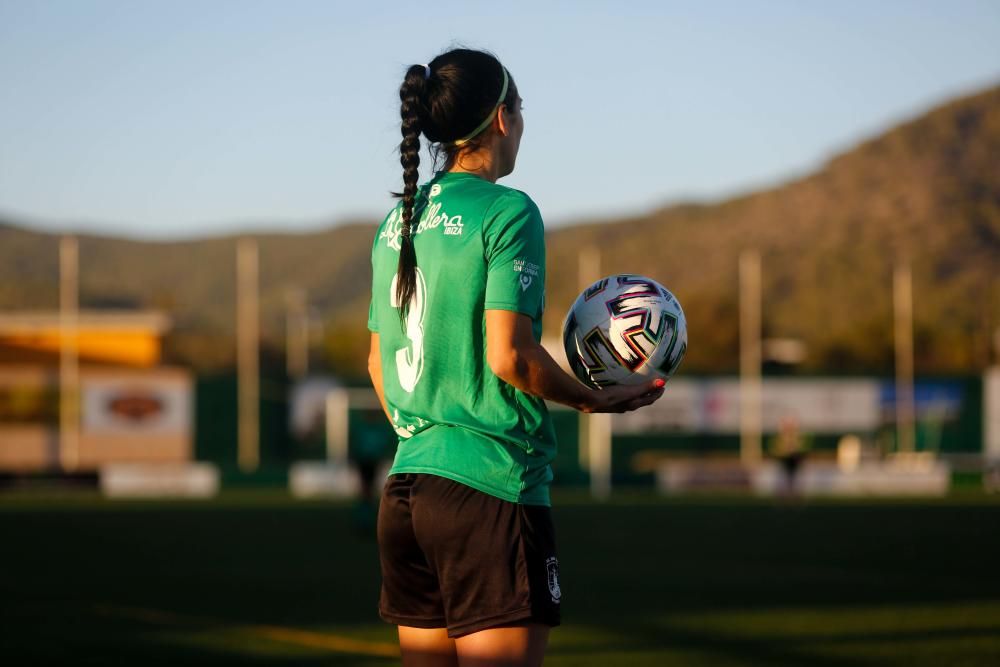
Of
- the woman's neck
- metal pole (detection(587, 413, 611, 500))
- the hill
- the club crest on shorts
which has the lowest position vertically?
metal pole (detection(587, 413, 611, 500))

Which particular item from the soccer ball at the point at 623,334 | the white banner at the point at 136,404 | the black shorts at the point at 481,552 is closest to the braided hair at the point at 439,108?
the black shorts at the point at 481,552

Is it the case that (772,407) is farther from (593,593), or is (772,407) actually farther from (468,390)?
(468,390)

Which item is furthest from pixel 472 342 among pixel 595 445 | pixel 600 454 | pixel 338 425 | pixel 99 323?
pixel 99 323

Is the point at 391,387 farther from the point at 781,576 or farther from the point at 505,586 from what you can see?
the point at 781,576

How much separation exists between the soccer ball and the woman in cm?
31

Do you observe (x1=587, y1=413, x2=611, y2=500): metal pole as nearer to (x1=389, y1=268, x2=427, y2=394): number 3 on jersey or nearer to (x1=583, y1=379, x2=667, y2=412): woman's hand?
(x1=583, y1=379, x2=667, y2=412): woman's hand

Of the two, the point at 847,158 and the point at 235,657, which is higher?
the point at 847,158

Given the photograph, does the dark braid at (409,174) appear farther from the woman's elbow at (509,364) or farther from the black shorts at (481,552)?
the black shorts at (481,552)

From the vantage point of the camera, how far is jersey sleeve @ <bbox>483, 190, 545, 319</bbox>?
330cm

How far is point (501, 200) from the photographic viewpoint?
11.0 ft

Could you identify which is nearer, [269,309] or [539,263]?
[539,263]

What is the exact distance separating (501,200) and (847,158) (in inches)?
5484

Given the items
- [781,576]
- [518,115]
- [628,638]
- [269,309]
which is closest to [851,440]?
[781,576]

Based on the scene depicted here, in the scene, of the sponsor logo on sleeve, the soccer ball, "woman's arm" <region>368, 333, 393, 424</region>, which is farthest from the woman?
the soccer ball
